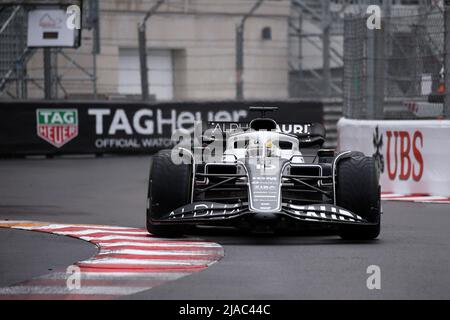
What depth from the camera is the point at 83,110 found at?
2462 centimetres

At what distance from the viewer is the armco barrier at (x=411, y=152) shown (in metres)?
15.5

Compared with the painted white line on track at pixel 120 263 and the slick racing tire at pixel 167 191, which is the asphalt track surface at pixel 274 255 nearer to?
the painted white line on track at pixel 120 263

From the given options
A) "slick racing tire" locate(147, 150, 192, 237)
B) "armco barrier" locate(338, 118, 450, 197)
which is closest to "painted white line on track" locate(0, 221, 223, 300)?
"slick racing tire" locate(147, 150, 192, 237)

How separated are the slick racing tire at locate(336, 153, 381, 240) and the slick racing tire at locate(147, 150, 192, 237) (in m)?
1.42

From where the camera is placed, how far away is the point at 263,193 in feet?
33.3

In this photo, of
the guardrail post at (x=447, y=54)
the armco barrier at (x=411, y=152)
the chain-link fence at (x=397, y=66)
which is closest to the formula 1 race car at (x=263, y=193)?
the armco barrier at (x=411, y=152)

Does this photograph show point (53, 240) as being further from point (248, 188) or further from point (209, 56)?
point (209, 56)

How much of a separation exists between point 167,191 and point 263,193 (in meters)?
0.97

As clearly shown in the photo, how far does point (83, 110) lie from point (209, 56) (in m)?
5.00

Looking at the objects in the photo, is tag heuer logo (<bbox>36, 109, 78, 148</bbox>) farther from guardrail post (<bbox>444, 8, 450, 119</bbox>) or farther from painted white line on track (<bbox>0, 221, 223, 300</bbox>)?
A: painted white line on track (<bbox>0, 221, 223, 300</bbox>)

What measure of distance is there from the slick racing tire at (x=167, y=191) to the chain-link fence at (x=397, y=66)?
20.2 feet

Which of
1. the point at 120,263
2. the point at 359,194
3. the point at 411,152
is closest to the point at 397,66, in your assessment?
the point at 411,152

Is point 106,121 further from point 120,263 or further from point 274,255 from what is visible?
point 120,263
